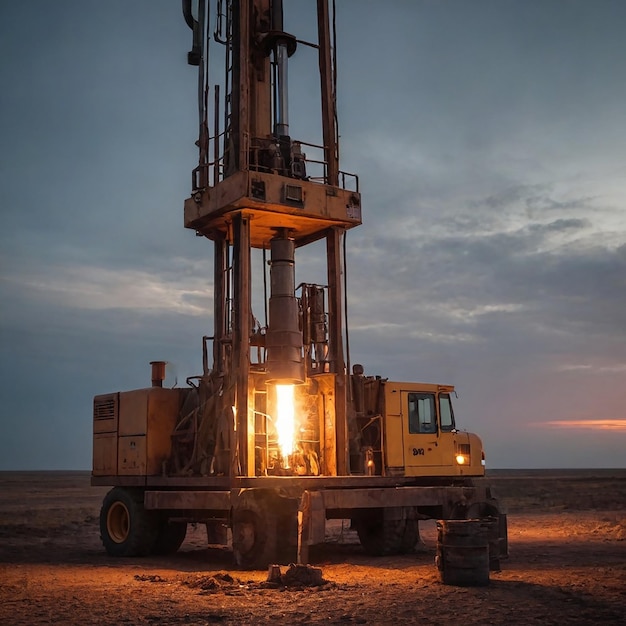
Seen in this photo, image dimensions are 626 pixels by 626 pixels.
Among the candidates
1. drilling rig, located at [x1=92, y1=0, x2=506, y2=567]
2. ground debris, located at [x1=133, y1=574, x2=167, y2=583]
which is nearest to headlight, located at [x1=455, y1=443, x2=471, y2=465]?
drilling rig, located at [x1=92, y1=0, x2=506, y2=567]

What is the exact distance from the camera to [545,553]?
17266 mm

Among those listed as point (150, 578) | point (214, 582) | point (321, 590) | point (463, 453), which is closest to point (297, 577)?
point (321, 590)

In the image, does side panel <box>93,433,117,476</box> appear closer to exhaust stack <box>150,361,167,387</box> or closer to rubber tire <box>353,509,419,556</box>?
exhaust stack <box>150,361,167,387</box>

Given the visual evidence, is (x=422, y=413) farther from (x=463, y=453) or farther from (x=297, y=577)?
(x=297, y=577)

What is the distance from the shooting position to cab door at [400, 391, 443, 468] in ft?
58.3

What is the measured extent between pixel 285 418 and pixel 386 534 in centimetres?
282

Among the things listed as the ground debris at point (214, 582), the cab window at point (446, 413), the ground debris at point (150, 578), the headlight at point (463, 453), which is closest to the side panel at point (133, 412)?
the ground debris at point (150, 578)

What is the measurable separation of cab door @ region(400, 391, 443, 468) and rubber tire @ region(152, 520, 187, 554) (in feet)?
15.5

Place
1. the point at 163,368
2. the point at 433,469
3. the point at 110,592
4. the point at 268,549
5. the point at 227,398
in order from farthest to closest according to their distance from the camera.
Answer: the point at 163,368 → the point at 433,469 → the point at 227,398 → the point at 268,549 → the point at 110,592

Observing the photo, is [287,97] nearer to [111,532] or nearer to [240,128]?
[240,128]

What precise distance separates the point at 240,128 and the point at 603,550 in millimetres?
10747

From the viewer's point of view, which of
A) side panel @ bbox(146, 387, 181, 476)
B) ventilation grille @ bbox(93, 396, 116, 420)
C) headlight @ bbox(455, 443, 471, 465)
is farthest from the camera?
ventilation grille @ bbox(93, 396, 116, 420)

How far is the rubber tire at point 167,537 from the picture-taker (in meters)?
18.1

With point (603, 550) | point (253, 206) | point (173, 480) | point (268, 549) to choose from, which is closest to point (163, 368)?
point (173, 480)
